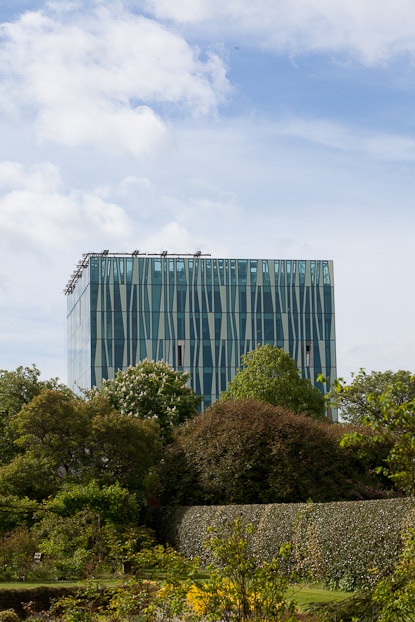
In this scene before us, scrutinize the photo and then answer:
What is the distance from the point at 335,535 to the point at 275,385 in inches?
1053

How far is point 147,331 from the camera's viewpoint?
84.4 metres

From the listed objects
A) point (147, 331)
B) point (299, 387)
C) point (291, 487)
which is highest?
point (147, 331)

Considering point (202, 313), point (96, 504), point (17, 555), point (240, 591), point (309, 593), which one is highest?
point (202, 313)

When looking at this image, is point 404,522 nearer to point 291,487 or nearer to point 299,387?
point 291,487

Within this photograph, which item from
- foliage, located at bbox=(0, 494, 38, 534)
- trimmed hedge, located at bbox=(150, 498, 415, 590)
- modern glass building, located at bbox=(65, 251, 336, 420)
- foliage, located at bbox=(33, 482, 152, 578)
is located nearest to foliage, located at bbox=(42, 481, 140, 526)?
foliage, located at bbox=(33, 482, 152, 578)

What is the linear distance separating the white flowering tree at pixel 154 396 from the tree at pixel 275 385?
11.3 feet

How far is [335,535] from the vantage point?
19.2 meters

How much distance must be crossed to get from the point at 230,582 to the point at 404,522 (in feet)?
31.4

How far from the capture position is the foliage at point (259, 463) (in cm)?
2625

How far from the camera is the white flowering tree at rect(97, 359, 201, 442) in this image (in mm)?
41125

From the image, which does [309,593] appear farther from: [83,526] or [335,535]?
[83,526]

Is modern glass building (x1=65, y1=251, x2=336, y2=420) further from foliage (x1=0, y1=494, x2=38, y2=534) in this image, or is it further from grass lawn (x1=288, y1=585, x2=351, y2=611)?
grass lawn (x1=288, y1=585, x2=351, y2=611)

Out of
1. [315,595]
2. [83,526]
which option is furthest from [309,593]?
[83,526]

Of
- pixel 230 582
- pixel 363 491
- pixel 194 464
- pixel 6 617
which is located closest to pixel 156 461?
pixel 194 464
